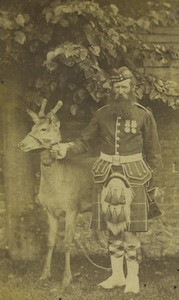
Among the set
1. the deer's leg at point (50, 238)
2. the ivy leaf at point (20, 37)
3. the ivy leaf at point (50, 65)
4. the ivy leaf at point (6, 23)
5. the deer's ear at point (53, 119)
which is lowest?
the deer's leg at point (50, 238)

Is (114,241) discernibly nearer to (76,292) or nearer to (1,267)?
(76,292)

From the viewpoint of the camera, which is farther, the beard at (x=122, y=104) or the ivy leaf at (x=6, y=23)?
the beard at (x=122, y=104)

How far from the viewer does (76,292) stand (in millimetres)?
2953

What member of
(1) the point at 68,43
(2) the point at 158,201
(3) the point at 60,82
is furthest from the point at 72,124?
(2) the point at 158,201

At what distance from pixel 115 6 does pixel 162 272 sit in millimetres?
1635

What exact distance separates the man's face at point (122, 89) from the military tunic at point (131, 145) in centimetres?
8

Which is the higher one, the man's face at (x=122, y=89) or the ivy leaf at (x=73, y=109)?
the man's face at (x=122, y=89)

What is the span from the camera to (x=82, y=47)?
2.95 meters

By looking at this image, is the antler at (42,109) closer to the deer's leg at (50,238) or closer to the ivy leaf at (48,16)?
the ivy leaf at (48,16)

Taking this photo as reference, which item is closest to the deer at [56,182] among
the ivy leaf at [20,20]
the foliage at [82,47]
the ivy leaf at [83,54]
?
the foliage at [82,47]

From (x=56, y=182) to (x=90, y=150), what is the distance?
28cm

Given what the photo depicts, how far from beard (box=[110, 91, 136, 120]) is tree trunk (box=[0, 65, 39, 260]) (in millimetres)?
546

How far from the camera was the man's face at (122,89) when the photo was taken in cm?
301

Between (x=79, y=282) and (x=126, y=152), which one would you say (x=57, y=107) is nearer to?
(x=126, y=152)
